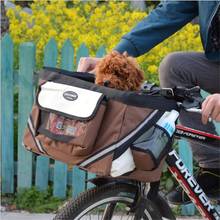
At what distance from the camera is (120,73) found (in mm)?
2211

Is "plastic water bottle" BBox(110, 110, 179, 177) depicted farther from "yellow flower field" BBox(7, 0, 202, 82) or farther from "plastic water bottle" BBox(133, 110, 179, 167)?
"yellow flower field" BBox(7, 0, 202, 82)

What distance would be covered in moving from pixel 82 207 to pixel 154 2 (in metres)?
8.95

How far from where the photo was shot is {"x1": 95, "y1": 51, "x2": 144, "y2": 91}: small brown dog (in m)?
2.21

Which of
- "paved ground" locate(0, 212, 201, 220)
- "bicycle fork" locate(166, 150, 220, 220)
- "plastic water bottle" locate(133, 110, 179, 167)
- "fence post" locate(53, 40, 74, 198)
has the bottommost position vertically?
"paved ground" locate(0, 212, 201, 220)

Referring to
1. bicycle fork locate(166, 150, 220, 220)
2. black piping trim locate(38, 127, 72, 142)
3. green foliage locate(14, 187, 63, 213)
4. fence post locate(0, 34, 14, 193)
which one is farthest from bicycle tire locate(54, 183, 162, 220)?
fence post locate(0, 34, 14, 193)

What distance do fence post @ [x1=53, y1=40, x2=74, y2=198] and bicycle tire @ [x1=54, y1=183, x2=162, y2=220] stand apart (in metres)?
2.06

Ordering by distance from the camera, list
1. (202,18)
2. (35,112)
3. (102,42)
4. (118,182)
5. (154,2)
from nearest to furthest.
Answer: (35,112)
(118,182)
(202,18)
(102,42)
(154,2)

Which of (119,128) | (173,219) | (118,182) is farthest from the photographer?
(173,219)

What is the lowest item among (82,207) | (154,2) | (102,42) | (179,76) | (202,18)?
(154,2)

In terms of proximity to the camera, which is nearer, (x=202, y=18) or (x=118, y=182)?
(x=118, y=182)

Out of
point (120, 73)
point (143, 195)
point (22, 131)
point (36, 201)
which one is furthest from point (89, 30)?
point (120, 73)

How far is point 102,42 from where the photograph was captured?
5.26 m

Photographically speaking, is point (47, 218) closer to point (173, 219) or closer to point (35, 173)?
point (35, 173)

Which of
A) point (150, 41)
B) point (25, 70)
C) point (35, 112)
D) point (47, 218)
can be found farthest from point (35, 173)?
point (35, 112)
